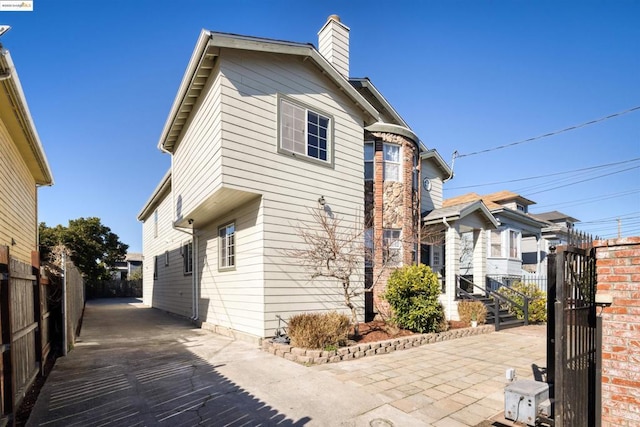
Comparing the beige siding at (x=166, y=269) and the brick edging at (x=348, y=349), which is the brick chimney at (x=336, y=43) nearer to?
the brick edging at (x=348, y=349)

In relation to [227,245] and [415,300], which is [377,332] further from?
[227,245]

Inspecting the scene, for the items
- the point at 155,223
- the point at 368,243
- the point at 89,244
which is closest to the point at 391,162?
the point at 368,243

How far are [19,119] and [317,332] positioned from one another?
751cm

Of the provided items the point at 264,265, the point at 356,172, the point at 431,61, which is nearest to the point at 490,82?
the point at 431,61

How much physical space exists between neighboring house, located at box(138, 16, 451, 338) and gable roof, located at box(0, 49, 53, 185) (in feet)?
11.4

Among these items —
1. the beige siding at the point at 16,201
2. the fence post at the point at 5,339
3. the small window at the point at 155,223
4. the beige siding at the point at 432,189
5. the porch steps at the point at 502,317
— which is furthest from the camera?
the small window at the point at 155,223

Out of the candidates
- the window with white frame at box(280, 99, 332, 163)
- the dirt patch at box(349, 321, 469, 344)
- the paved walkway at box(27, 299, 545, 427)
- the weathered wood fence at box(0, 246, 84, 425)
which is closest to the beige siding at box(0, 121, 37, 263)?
the weathered wood fence at box(0, 246, 84, 425)

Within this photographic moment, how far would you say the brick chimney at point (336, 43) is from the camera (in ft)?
37.3

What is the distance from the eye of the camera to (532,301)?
12.4 metres

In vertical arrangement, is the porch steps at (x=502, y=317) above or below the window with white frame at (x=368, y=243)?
below

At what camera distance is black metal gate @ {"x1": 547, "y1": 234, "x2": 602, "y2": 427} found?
9.43ft

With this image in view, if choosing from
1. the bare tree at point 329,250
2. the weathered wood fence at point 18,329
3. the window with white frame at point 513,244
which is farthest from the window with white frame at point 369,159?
the window with white frame at point 513,244

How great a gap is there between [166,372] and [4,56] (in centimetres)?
550

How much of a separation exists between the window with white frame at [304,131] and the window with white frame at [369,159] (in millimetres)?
2379
